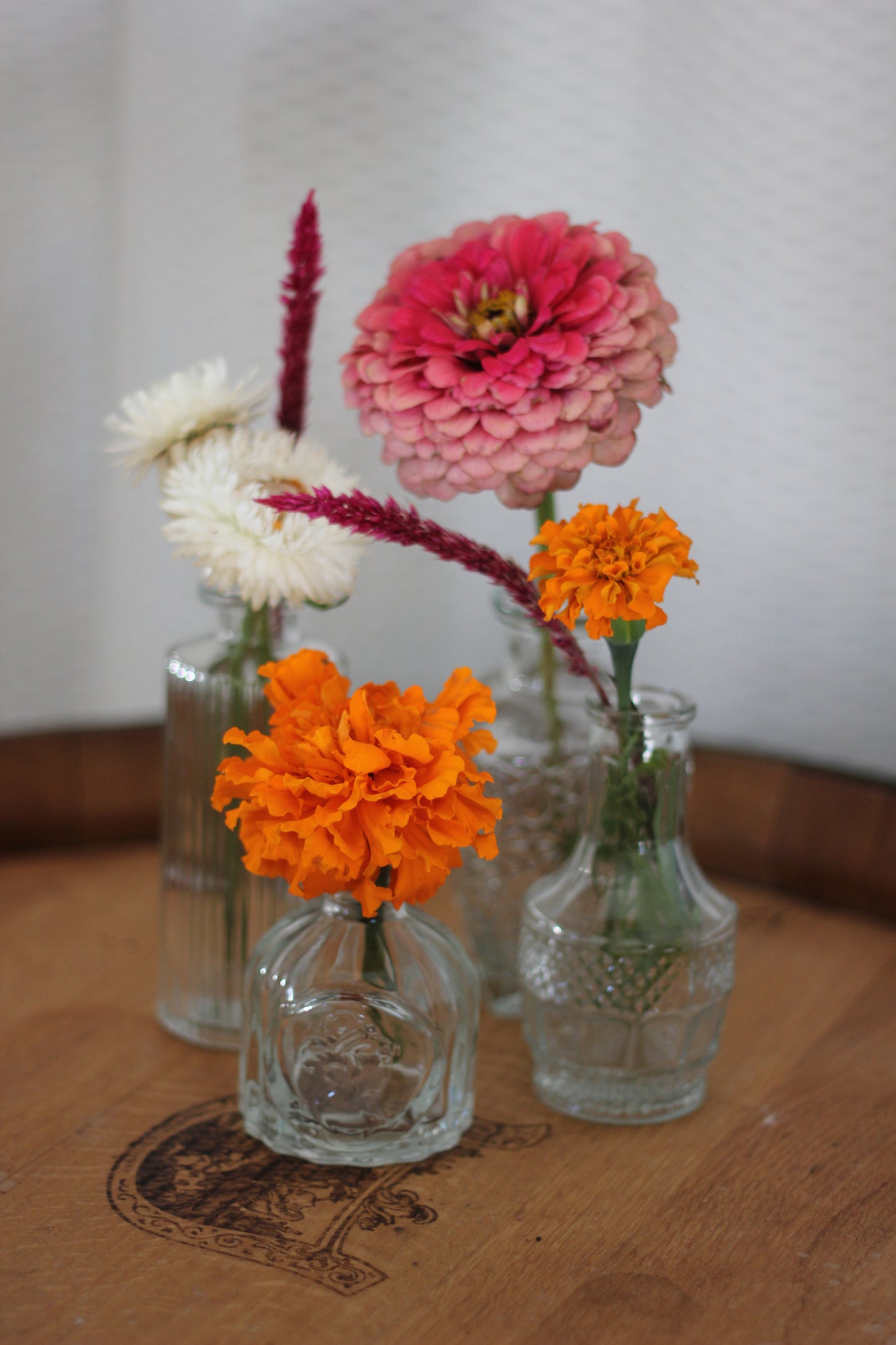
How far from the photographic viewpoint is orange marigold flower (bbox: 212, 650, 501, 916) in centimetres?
49

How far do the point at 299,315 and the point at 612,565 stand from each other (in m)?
0.23

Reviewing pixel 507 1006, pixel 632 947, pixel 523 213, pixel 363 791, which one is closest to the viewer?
pixel 363 791

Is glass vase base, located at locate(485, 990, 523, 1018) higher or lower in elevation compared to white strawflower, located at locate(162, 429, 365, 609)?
lower

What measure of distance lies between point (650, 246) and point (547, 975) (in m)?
0.59

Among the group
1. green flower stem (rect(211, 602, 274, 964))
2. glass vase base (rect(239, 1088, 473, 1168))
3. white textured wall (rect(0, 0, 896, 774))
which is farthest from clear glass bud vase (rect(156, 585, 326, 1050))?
white textured wall (rect(0, 0, 896, 774))

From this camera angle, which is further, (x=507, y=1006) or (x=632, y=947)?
(x=507, y=1006)

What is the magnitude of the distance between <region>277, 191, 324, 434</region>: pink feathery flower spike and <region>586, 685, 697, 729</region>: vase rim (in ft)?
0.71

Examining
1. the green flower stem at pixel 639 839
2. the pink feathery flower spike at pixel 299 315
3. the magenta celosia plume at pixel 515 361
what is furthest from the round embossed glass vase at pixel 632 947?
the pink feathery flower spike at pixel 299 315

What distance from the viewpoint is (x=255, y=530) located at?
566 millimetres

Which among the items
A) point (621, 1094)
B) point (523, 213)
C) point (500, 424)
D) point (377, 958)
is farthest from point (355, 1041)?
point (523, 213)

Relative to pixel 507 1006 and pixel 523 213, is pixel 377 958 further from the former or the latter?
pixel 523 213

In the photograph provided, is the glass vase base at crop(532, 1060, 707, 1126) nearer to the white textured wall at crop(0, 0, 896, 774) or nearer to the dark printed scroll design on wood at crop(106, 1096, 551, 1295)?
the dark printed scroll design on wood at crop(106, 1096, 551, 1295)

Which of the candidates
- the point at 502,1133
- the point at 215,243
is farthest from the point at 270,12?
the point at 502,1133

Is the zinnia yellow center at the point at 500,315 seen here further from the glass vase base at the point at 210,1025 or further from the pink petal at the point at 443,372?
the glass vase base at the point at 210,1025
